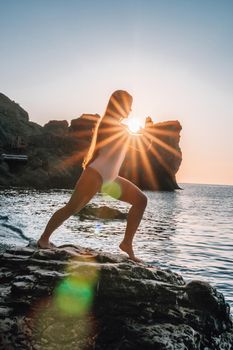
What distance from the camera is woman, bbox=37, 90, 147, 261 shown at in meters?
5.55

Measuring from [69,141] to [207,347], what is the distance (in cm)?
11142

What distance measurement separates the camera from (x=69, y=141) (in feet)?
376

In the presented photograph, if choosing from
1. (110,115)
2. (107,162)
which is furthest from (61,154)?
(107,162)

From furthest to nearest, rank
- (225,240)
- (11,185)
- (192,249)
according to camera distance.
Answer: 1. (11,185)
2. (225,240)
3. (192,249)

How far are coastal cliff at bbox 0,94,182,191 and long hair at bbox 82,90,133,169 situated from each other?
31.7 metres

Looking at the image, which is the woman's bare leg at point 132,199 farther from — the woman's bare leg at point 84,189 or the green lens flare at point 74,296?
the green lens flare at point 74,296

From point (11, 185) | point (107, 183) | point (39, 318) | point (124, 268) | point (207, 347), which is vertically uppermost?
point (107, 183)

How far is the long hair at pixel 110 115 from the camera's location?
5.67 meters

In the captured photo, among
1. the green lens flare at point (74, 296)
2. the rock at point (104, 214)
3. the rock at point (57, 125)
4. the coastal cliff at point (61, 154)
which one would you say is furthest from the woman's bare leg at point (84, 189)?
the rock at point (57, 125)

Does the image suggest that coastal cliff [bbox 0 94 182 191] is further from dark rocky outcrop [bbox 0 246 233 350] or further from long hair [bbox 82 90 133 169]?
dark rocky outcrop [bbox 0 246 233 350]

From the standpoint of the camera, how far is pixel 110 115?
18.9 feet

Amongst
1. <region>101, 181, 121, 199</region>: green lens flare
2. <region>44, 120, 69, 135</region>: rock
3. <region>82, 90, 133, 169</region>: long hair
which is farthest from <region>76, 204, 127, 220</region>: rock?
<region>44, 120, 69, 135</region>: rock

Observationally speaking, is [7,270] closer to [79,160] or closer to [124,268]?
[124,268]

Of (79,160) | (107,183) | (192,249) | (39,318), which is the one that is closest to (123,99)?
(107,183)
